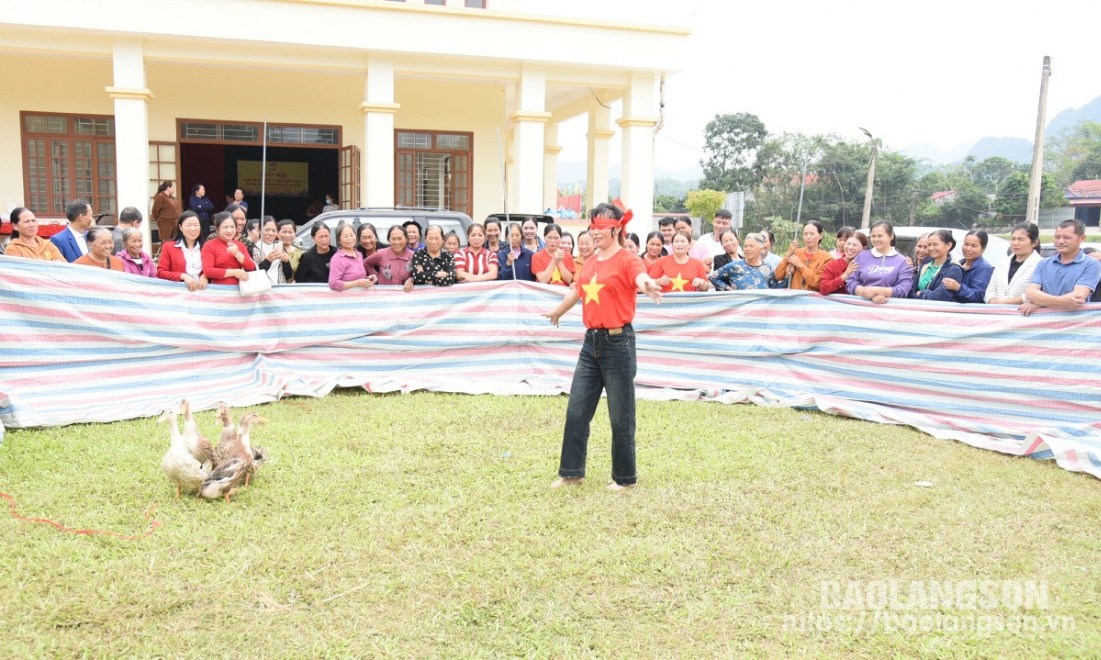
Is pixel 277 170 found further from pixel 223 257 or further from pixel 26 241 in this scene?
pixel 223 257

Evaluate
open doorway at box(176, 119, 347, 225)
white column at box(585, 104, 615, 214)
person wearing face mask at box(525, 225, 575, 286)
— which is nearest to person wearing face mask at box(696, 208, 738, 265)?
person wearing face mask at box(525, 225, 575, 286)

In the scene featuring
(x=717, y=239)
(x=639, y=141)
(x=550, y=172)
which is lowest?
(x=717, y=239)

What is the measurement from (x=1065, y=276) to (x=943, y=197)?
155ft

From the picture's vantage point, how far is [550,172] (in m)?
20.0

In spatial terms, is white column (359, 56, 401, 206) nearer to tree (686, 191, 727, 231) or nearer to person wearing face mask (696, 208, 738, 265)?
person wearing face mask (696, 208, 738, 265)

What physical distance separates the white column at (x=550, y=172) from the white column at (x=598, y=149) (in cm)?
108

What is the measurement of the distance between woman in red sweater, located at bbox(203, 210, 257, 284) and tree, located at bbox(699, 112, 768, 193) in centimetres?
4864

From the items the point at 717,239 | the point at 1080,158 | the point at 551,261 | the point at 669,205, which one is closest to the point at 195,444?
the point at 551,261

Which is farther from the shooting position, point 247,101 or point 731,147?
point 731,147

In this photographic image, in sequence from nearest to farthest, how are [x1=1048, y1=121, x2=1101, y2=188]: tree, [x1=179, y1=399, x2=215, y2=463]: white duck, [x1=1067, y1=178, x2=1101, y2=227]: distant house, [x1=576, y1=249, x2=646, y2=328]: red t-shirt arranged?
[x1=179, y1=399, x2=215, y2=463]: white duck < [x1=576, y1=249, x2=646, y2=328]: red t-shirt < [x1=1067, y1=178, x2=1101, y2=227]: distant house < [x1=1048, y1=121, x2=1101, y2=188]: tree

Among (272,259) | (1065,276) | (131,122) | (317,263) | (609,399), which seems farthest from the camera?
(131,122)

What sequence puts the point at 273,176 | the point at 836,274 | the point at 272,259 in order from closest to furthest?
the point at 836,274, the point at 272,259, the point at 273,176

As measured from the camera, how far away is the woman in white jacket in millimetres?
6676

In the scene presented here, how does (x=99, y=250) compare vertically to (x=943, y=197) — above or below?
below
